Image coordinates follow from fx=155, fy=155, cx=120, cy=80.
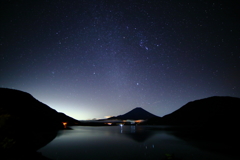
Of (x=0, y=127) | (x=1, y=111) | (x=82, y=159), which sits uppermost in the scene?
(x=1, y=111)

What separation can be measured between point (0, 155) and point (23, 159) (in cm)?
173

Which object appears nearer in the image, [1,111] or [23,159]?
[23,159]

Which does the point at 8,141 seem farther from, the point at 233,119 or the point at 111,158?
the point at 233,119

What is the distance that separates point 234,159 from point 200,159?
3629 millimetres

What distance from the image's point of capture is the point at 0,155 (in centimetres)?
1230

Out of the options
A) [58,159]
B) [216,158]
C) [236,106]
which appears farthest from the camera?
[236,106]

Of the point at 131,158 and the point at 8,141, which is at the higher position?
the point at 8,141

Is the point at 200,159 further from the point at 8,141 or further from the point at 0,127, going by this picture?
the point at 0,127

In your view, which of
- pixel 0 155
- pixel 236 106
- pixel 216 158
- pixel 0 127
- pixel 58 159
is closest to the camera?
pixel 0 155

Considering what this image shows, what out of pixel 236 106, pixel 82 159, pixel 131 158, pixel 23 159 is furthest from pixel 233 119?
pixel 236 106

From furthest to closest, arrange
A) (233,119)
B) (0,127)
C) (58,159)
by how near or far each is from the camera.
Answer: (233,119) → (58,159) → (0,127)

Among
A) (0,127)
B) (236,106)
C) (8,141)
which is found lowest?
(8,141)

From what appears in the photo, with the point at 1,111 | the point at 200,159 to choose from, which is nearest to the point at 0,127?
the point at 1,111

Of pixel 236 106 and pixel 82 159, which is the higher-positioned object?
pixel 236 106
